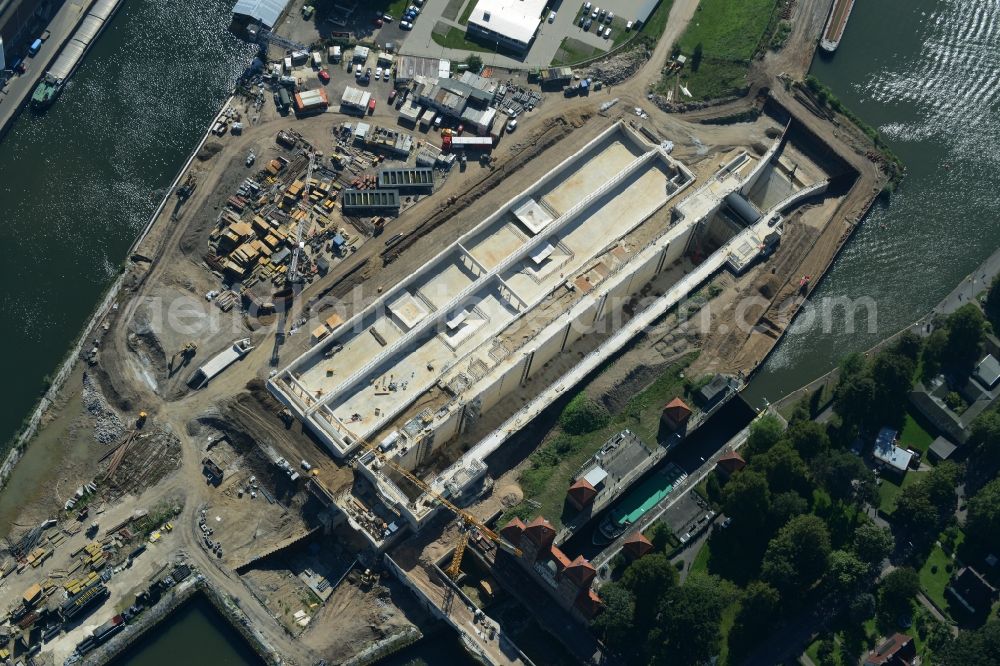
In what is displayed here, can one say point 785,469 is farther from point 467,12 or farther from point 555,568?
Answer: point 467,12

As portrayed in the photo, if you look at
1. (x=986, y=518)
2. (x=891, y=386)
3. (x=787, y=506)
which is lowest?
(x=787, y=506)

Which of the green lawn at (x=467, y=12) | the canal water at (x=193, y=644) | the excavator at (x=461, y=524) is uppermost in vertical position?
the green lawn at (x=467, y=12)

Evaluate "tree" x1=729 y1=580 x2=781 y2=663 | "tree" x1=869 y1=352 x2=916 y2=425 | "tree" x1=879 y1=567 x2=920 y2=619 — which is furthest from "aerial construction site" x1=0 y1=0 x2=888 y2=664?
"tree" x1=879 y1=567 x2=920 y2=619

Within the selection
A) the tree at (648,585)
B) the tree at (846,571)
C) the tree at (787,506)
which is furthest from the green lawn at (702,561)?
the tree at (846,571)

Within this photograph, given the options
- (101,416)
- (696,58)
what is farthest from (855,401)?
(101,416)

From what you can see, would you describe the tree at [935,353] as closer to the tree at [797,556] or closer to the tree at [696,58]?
the tree at [797,556]

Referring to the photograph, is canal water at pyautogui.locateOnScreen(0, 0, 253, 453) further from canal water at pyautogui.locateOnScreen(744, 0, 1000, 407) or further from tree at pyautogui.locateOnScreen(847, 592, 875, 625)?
→ tree at pyautogui.locateOnScreen(847, 592, 875, 625)
